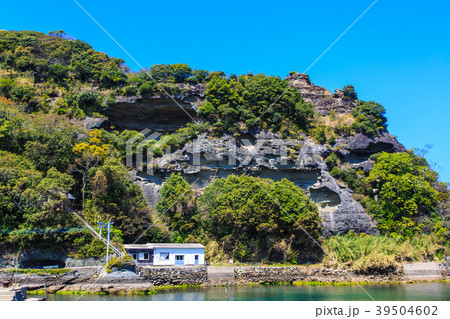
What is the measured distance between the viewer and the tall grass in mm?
33219

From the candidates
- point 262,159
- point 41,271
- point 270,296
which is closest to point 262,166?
point 262,159

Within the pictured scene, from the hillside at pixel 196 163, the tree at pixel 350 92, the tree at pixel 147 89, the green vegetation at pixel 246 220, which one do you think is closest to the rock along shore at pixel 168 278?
the hillside at pixel 196 163

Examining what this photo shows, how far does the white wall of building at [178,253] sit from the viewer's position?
30.5 meters

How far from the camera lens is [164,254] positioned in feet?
101

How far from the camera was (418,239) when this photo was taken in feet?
119

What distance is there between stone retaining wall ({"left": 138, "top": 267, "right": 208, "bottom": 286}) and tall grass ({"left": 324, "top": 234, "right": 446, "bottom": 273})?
12053 mm

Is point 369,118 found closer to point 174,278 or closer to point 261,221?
point 261,221

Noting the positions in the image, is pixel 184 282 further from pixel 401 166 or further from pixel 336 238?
pixel 401 166

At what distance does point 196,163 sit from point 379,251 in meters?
19.4

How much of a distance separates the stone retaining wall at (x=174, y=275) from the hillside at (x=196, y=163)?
3.77m

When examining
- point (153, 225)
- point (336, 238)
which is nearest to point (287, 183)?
point (336, 238)

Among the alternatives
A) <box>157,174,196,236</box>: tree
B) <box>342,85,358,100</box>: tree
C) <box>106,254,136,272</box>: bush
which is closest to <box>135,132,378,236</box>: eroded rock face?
<box>157,174,196,236</box>: tree

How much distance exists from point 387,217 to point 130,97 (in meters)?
30.1

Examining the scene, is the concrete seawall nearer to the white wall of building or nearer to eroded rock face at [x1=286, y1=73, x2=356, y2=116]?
the white wall of building
